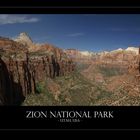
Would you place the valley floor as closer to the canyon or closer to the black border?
the canyon

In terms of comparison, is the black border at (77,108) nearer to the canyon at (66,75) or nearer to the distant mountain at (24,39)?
the canyon at (66,75)

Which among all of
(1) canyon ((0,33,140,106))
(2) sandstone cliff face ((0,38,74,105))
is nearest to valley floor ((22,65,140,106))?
(1) canyon ((0,33,140,106))

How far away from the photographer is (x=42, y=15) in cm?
817

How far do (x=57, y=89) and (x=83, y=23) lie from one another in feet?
3.16

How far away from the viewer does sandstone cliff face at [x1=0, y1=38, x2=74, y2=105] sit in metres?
8.24

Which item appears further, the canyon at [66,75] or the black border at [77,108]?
the canyon at [66,75]

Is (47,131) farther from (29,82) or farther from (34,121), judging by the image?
(29,82)

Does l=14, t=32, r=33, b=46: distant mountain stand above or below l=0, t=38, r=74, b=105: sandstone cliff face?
above

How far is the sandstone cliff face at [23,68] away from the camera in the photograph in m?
8.24

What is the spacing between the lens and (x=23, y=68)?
27.6ft

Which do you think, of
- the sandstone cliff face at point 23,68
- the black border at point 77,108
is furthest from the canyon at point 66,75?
the black border at point 77,108

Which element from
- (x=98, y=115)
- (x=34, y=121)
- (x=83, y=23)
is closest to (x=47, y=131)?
(x=34, y=121)

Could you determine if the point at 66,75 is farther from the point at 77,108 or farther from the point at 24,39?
the point at 24,39

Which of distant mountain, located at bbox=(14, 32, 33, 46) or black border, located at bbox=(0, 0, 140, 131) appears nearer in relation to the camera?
black border, located at bbox=(0, 0, 140, 131)
